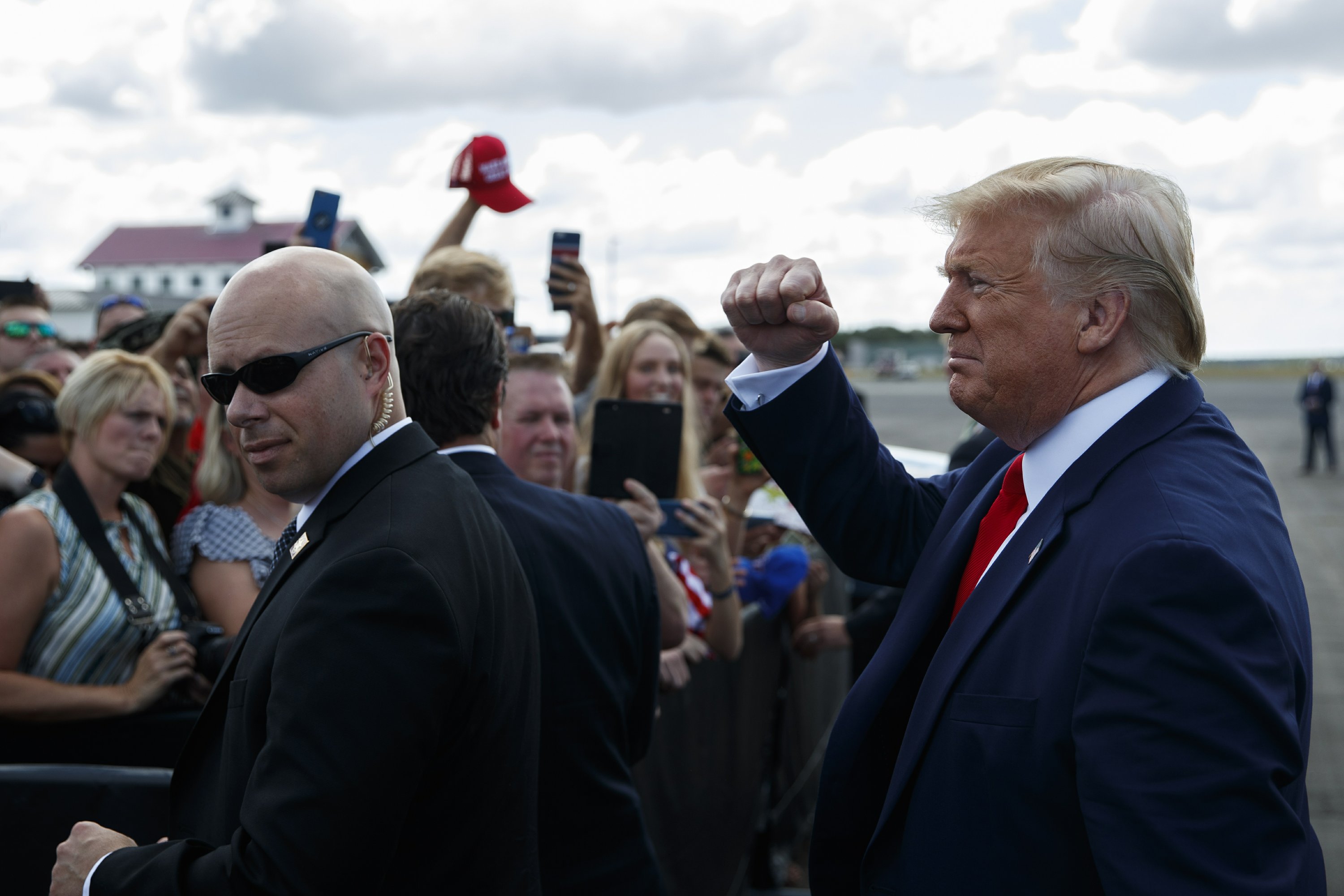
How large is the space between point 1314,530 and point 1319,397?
8.16m

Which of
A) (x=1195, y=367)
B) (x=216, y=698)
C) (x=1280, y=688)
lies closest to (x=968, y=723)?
(x=1280, y=688)

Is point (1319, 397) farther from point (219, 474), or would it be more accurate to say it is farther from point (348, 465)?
point (348, 465)

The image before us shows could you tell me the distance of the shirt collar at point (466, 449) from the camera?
2531 mm

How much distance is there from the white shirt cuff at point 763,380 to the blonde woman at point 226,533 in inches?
75.9

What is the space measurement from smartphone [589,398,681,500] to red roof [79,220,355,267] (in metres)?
54.6

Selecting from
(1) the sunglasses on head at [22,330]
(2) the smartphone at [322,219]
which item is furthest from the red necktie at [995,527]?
(1) the sunglasses on head at [22,330]

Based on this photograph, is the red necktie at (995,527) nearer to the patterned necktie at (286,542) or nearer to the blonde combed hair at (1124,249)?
the blonde combed hair at (1124,249)

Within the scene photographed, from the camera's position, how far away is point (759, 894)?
490cm

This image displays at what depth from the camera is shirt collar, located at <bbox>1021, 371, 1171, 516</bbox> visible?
168 cm

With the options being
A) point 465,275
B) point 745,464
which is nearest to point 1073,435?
point 465,275

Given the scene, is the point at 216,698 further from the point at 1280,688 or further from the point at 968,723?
the point at 1280,688

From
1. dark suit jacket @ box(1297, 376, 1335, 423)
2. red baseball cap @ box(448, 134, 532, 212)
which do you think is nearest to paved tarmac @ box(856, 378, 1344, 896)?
dark suit jacket @ box(1297, 376, 1335, 423)

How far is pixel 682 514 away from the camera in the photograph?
362 centimetres

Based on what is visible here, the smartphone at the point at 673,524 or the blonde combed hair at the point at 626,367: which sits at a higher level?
the blonde combed hair at the point at 626,367
